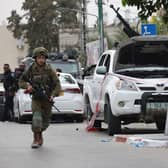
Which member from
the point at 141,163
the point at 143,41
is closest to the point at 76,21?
the point at 143,41

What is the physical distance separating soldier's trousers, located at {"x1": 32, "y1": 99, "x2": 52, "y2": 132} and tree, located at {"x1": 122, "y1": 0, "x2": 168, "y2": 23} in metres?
3.41

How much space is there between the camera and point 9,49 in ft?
359

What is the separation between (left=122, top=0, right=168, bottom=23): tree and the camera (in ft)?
34.6

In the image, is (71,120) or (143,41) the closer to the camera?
(143,41)

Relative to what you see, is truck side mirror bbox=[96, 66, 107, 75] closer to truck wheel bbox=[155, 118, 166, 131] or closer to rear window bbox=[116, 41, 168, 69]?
rear window bbox=[116, 41, 168, 69]

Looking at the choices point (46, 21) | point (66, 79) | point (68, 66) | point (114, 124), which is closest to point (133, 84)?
point (114, 124)

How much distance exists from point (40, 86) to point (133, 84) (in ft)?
9.24

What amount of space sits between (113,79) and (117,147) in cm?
278

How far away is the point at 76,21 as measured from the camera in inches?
Result: 2990

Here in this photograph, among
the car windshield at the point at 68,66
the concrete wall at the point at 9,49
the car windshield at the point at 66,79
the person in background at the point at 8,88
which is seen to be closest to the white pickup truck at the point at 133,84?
the car windshield at the point at 66,79

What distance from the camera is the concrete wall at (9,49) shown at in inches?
4269

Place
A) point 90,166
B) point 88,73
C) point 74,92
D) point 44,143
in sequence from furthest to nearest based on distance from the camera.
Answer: point 74,92 → point 88,73 → point 44,143 → point 90,166

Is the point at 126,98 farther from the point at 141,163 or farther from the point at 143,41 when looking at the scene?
the point at 141,163

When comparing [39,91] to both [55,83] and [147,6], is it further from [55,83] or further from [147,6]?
[147,6]
